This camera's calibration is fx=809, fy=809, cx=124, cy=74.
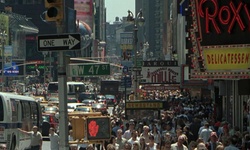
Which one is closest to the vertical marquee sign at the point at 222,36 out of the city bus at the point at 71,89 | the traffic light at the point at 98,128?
the traffic light at the point at 98,128

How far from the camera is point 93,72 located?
52.2 ft

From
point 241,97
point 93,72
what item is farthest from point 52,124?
point 93,72

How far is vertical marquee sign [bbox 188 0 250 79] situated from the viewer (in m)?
20.5

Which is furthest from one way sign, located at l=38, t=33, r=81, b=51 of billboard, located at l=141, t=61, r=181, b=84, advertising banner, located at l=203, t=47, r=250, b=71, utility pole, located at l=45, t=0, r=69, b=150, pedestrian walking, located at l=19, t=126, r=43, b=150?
billboard, located at l=141, t=61, r=181, b=84

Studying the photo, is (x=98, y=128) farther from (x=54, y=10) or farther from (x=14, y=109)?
(x=14, y=109)

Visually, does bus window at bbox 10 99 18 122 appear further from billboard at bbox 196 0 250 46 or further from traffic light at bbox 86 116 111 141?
billboard at bbox 196 0 250 46

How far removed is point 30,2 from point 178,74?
148m

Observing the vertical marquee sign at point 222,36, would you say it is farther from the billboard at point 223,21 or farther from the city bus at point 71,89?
the city bus at point 71,89

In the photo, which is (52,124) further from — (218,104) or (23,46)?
(23,46)

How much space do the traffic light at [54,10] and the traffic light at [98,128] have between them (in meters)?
5.39

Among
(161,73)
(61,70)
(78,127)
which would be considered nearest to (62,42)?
(61,70)

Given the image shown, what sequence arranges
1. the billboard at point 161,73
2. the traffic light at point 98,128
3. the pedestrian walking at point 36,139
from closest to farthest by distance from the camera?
the traffic light at point 98,128 → the pedestrian walking at point 36,139 → the billboard at point 161,73

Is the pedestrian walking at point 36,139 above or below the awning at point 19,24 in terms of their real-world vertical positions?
below

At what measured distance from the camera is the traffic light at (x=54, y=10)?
46.6 ft
